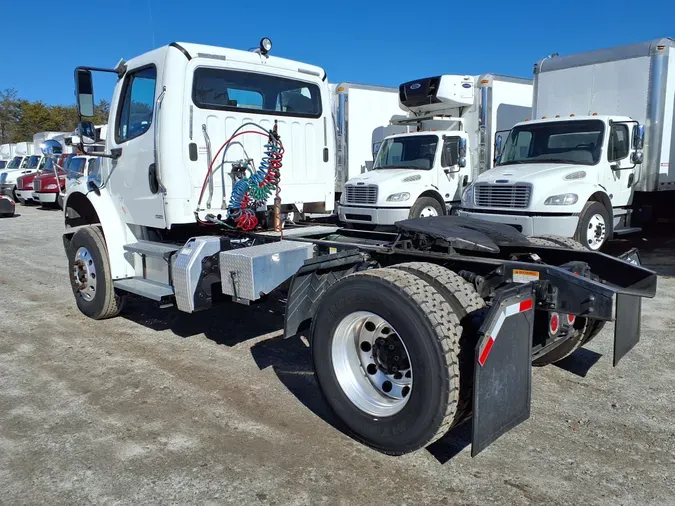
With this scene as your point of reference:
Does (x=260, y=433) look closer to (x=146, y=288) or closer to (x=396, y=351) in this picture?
(x=396, y=351)

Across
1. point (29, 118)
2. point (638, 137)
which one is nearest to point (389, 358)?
point (638, 137)

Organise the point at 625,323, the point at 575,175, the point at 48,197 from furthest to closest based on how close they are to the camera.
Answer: the point at 48,197 < the point at 575,175 < the point at 625,323

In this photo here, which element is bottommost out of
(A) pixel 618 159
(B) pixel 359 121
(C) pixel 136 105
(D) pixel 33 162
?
(A) pixel 618 159

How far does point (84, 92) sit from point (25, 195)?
2195 cm

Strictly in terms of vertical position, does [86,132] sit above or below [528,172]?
above

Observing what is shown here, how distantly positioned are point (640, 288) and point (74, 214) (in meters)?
6.02

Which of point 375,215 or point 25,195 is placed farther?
point 25,195

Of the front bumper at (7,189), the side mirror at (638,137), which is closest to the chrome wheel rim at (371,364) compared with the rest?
the side mirror at (638,137)

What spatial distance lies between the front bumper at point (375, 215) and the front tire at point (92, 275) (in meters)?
6.53

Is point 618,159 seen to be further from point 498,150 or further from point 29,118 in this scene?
point 29,118

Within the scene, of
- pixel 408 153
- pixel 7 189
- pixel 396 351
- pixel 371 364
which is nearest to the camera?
pixel 396 351

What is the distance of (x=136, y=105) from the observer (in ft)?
18.7

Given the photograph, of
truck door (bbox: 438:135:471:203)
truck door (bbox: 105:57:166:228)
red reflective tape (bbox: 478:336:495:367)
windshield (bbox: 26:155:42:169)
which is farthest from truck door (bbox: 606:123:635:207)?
windshield (bbox: 26:155:42:169)

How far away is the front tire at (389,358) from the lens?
308 cm
